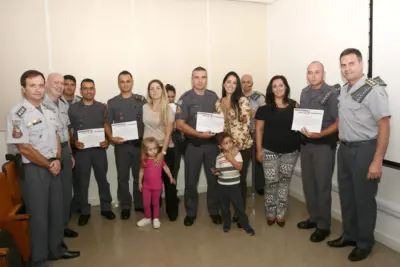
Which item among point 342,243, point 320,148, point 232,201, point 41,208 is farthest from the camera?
point 232,201

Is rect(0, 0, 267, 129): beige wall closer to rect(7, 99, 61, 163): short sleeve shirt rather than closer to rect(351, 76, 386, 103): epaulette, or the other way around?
rect(7, 99, 61, 163): short sleeve shirt

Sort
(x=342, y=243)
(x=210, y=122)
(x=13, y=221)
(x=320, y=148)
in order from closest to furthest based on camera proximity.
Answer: (x=13, y=221), (x=342, y=243), (x=320, y=148), (x=210, y=122)

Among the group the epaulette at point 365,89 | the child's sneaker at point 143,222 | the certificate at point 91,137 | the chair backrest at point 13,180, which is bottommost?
the child's sneaker at point 143,222

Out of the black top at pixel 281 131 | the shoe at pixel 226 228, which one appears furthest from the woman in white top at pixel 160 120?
the black top at pixel 281 131

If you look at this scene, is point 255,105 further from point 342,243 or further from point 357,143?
point 342,243

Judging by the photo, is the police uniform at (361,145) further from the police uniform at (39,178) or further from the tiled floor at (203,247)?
the police uniform at (39,178)

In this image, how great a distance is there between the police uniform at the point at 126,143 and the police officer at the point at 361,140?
2.27 metres

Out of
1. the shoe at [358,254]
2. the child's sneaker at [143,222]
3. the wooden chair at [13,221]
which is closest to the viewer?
the wooden chair at [13,221]

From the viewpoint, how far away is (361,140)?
2.86 metres

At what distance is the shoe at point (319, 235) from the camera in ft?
11.1

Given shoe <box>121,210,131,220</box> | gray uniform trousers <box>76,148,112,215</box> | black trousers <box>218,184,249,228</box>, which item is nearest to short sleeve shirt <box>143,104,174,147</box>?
gray uniform trousers <box>76,148,112,215</box>

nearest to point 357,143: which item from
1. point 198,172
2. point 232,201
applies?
point 232,201

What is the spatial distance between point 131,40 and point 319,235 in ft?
11.1

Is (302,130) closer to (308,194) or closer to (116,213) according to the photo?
(308,194)
